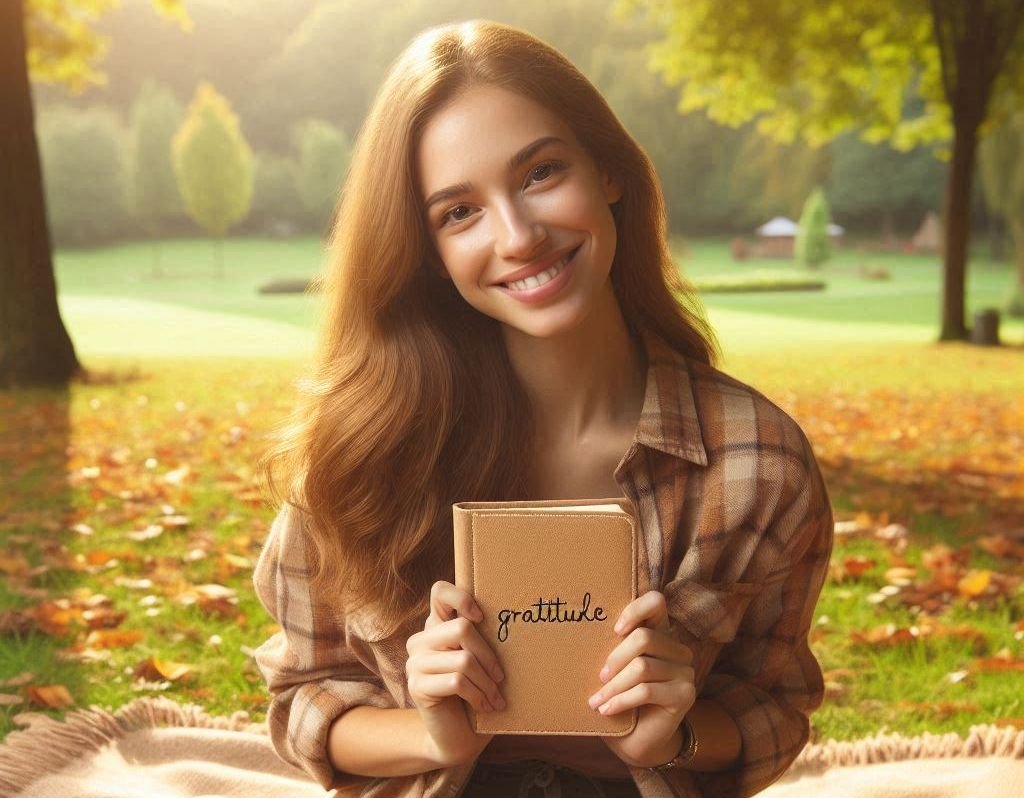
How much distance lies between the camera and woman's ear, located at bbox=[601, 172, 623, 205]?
3.78 feet

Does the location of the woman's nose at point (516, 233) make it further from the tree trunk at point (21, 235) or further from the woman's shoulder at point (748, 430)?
the tree trunk at point (21, 235)

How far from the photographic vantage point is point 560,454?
1190 millimetres

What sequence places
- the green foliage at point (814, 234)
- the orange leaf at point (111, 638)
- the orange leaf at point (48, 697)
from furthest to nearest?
1. the green foliage at point (814, 234)
2. the orange leaf at point (111, 638)
3. the orange leaf at point (48, 697)

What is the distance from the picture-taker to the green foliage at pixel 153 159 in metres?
4.30

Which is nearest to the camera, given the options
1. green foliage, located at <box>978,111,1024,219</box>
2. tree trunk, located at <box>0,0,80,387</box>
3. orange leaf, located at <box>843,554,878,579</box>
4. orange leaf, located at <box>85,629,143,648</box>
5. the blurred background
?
orange leaf, located at <box>85,629,143,648</box>

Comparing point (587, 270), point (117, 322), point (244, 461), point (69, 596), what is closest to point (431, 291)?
point (587, 270)

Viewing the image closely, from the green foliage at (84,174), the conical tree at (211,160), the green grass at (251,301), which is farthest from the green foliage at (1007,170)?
the green foliage at (84,174)

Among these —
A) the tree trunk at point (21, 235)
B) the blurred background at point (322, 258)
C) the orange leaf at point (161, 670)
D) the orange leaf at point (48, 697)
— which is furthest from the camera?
the tree trunk at point (21, 235)

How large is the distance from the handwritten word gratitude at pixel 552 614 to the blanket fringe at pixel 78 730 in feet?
3.66

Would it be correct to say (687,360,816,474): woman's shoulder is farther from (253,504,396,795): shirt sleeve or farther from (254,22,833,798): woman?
(253,504,396,795): shirt sleeve

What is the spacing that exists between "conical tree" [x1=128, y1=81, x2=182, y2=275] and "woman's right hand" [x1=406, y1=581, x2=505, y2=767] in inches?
147

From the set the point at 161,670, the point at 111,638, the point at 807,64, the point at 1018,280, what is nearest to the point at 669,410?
the point at 161,670

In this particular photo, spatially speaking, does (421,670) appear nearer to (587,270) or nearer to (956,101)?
(587,270)

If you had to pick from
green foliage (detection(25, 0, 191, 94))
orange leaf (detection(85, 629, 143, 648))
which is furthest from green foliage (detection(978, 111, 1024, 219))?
orange leaf (detection(85, 629, 143, 648))
